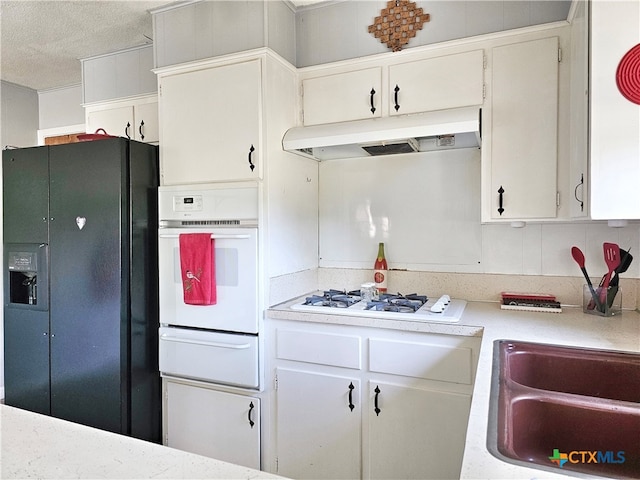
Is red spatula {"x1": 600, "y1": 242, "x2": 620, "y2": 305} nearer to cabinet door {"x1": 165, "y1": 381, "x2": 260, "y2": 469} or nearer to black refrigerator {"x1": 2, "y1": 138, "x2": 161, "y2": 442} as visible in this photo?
cabinet door {"x1": 165, "y1": 381, "x2": 260, "y2": 469}

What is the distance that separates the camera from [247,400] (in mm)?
2189

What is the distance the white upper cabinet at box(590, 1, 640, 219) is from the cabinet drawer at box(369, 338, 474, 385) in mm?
757

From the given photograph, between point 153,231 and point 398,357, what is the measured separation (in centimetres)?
150

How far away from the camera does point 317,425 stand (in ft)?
6.82

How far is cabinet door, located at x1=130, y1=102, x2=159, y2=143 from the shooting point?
9.32 ft

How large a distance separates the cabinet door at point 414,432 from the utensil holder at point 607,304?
742 millimetres

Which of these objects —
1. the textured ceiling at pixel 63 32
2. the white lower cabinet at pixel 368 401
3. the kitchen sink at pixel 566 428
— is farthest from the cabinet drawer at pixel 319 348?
the textured ceiling at pixel 63 32

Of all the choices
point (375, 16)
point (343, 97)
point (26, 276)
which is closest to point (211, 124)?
point (343, 97)

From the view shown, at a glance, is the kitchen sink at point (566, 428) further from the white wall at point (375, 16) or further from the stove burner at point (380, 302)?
the white wall at point (375, 16)

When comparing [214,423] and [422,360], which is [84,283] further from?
[422,360]

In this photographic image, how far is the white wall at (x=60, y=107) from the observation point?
Answer: 11.9ft

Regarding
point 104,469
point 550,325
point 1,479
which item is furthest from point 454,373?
point 1,479

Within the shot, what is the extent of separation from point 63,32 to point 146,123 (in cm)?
70

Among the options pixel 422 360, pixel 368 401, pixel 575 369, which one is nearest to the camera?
pixel 575 369
